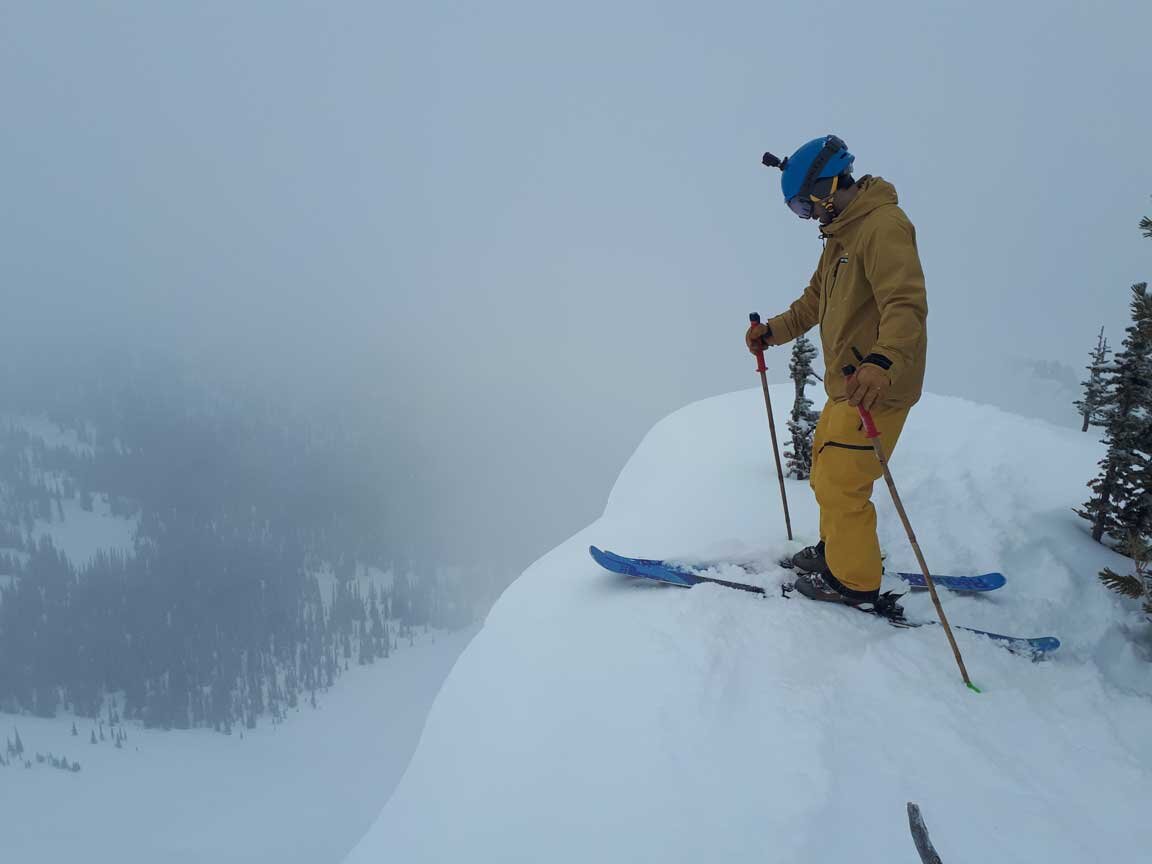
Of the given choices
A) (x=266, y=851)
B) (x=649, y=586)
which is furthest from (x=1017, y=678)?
(x=266, y=851)

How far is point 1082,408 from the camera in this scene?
741cm

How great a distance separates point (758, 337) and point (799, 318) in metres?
0.43

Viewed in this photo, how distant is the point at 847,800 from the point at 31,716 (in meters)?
184

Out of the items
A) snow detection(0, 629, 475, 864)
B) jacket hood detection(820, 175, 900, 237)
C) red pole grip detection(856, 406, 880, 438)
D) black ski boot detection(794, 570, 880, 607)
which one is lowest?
snow detection(0, 629, 475, 864)

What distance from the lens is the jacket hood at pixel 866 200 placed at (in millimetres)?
4426

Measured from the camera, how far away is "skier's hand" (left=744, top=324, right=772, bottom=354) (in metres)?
6.09

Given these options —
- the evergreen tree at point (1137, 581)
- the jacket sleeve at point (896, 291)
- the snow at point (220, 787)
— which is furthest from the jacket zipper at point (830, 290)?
the snow at point (220, 787)

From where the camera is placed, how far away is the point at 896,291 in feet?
13.5

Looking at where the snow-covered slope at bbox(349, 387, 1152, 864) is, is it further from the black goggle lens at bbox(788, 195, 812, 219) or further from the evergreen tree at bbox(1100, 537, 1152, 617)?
the black goggle lens at bbox(788, 195, 812, 219)

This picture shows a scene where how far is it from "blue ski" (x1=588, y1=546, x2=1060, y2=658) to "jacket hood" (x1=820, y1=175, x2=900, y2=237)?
9.93 ft

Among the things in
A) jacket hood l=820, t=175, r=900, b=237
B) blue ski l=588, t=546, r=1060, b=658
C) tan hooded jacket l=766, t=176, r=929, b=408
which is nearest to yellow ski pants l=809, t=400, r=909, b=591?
tan hooded jacket l=766, t=176, r=929, b=408

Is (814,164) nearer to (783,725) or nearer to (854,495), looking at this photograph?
(854,495)

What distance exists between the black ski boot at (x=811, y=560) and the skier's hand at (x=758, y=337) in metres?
2.12

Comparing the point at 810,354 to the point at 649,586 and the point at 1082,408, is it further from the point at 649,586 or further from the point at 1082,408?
the point at 649,586
